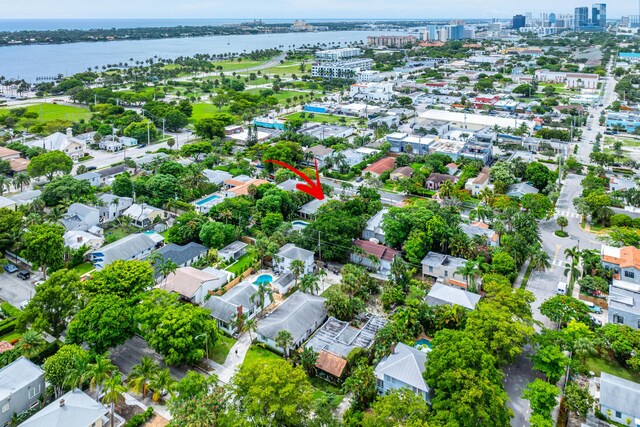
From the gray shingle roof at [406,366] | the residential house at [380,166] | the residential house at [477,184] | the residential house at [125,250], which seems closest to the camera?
the gray shingle roof at [406,366]

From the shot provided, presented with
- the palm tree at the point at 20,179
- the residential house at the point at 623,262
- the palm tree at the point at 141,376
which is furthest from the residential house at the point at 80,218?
the residential house at the point at 623,262

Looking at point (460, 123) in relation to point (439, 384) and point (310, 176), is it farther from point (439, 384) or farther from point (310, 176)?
point (439, 384)

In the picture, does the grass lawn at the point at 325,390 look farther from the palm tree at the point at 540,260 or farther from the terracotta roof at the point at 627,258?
the terracotta roof at the point at 627,258

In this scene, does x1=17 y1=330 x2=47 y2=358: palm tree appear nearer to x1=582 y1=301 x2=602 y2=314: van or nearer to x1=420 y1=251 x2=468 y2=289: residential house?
x1=420 y1=251 x2=468 y2=289: residential house

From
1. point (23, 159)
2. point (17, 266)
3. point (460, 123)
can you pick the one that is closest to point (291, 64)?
point (460, 123)

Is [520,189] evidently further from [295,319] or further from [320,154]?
[295,319]

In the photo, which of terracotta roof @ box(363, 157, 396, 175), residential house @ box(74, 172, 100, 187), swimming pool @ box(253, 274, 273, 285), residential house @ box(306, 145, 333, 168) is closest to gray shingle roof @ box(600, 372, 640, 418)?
swimming pool @ box(253, 274, 273, 285)
